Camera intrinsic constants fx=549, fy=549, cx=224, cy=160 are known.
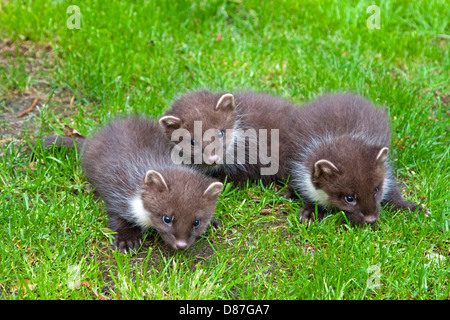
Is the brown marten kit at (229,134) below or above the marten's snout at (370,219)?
above

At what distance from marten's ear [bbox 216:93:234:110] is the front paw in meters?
1.55

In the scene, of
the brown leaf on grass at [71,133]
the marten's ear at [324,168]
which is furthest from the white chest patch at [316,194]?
the brown leaf on grass at [71,133]

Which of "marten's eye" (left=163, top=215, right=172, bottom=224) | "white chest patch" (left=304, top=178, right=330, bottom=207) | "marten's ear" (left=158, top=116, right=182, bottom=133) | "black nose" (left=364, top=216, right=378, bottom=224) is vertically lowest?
"black nose" (left=364, top=216, right=378, bottom=224)

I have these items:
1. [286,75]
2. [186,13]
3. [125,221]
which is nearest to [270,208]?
[125,221]

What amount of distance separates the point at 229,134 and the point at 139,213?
5.41 feet

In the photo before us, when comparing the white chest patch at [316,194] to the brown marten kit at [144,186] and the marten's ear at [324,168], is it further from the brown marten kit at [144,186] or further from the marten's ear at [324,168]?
the brown marten kit at [144,186]

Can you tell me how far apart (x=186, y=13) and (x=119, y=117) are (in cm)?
357

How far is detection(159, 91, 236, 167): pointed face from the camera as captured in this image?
21.5 ft

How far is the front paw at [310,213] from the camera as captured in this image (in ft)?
20.4

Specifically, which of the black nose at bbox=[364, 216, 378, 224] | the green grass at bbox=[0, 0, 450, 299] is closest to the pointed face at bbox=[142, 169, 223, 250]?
the green grass at bbox=[0, 0, 450, 299]

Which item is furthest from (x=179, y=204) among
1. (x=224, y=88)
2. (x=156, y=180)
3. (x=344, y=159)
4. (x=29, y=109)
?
(x=29, y=109)

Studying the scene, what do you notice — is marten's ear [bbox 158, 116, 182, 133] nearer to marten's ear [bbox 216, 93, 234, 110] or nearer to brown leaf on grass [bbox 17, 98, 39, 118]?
marten's ear [bbox 216, 93, 234, 110]

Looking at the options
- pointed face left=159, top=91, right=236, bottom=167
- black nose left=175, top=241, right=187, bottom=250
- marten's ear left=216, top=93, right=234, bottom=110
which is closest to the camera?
black nose left=175, top=241, right=187, bottom=250

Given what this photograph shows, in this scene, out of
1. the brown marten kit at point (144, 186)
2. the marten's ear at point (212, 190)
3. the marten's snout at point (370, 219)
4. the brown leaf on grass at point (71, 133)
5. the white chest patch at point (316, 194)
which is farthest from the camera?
the brown leaf on grass at point (71, 133)
